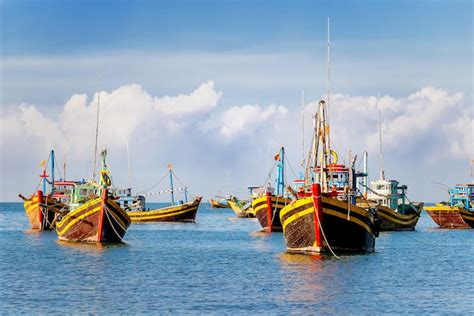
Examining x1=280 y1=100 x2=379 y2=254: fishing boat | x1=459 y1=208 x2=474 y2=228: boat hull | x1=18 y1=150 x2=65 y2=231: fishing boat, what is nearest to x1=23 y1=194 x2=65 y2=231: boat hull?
x1=18 y1=150 x2=65 y2=231: fishing boat

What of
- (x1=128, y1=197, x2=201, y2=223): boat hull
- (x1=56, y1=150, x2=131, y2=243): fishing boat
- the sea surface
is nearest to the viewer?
the sea surface

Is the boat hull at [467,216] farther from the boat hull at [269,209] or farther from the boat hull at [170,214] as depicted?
the boat hull at [170,214]

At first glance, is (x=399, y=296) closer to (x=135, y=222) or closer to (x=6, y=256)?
(x=6, y=256)

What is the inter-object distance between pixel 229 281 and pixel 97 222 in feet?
68.6

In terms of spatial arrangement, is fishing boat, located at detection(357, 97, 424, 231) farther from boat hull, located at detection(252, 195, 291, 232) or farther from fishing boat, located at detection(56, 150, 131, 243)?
fishing boat, located at detection(56, 150, 131, 243)

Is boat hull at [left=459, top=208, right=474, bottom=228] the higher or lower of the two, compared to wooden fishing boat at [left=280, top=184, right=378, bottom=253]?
higher

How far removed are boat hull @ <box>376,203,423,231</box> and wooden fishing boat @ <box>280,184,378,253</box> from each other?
38578mm

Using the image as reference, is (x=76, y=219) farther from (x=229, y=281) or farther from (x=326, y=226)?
(x=229, y=281)

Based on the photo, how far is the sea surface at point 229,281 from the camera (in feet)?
127

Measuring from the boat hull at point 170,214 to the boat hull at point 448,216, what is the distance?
3472 cm

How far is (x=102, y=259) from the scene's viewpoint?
57781 mm

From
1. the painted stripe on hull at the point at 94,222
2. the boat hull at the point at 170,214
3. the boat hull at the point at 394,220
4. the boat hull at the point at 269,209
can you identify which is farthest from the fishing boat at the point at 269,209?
the boat hull at the point at 170,214

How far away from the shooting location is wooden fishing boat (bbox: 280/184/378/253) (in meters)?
53.0

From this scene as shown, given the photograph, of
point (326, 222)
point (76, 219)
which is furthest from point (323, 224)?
point (76, 219)
